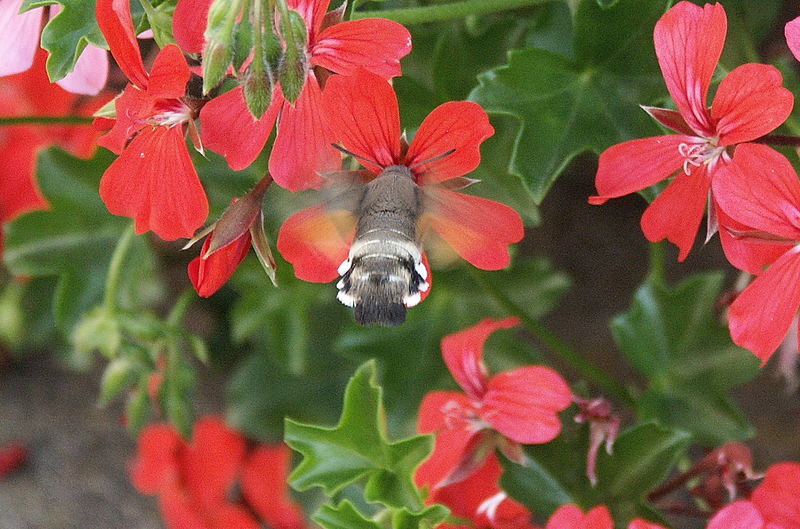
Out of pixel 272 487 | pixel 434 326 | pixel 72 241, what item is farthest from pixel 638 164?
pixel 272 487

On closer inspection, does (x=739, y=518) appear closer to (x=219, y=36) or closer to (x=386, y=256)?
(x=386, y=256)

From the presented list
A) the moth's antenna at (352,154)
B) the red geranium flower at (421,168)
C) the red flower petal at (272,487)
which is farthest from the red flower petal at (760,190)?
the red flower petal at (272,487)

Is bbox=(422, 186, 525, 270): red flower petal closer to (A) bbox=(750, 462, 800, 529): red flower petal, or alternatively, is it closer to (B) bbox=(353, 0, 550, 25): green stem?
(B) bbox=(353, 0, 550, 25): green stem

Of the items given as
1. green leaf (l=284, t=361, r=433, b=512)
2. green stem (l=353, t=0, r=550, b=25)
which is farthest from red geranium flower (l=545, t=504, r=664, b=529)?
green stem (l=353, t=0, r=550, b=25)

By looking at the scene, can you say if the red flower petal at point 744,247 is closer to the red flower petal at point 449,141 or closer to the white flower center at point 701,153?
the white flower center at point 701,153

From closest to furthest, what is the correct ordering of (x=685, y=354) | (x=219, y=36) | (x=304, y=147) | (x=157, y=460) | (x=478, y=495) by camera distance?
(x=219, y=36) → (x=304, y=147) → (x=478, y=495) → (x=685, y=354) → (x=157, y=460)

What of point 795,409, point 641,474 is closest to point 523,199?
point 641,474

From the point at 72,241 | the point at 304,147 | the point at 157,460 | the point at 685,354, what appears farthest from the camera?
the point at 157,460
